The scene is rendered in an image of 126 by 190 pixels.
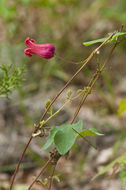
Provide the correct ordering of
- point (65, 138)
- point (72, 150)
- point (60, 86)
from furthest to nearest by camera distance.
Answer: point (60, 86) → point (72, 150) → point (65, 138)

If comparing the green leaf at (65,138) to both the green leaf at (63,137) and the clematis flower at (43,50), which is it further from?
the clematis flower at (43,50)

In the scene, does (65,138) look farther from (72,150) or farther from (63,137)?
(72,150)

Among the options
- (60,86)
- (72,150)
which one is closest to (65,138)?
(72,150)

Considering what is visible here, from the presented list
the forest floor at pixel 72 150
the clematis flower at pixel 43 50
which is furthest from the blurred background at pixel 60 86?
the clematis flower at pixel 43 50

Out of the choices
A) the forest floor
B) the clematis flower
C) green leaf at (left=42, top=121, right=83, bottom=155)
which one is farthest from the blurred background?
green leaf at (left=42, top=121, right=83, bottom=155)

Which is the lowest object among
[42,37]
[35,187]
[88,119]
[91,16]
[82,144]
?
[35,187]

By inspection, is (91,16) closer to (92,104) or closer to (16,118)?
(92,104)

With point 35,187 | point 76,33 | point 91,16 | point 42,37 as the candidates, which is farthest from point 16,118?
point 91,16

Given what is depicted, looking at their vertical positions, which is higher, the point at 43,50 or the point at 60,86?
the point at 43,50
